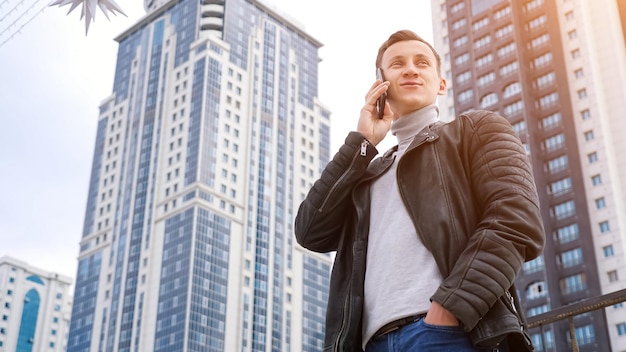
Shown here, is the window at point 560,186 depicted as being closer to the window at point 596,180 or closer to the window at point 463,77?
the window at point 596,180

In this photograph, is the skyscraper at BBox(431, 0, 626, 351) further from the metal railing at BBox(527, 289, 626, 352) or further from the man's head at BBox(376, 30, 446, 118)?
the man's head at BBox(376, 30, 446, 118)

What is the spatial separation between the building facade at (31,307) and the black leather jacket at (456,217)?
111 m

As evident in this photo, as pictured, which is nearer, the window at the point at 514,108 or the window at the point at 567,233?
the window at the point at 567,233

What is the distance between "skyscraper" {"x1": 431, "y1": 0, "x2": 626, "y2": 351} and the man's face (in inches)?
2194

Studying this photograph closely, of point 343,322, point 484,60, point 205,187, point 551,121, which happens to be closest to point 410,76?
point 343,322

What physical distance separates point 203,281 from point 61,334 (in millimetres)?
47564

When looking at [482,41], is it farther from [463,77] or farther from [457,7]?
[457,7]

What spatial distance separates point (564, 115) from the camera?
67562mm

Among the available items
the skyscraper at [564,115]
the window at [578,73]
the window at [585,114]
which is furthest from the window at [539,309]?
the window at [578,73]

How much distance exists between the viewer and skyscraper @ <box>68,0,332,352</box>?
80000 millimetres

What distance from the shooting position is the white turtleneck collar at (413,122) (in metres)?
3.55

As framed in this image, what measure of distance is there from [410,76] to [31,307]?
11658 cm

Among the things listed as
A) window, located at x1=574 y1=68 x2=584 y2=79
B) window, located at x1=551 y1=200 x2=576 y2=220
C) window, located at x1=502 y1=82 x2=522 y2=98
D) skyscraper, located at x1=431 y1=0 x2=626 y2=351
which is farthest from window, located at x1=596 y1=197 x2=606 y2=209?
window, located at x1=502 y1=82 x2=522 y2=98

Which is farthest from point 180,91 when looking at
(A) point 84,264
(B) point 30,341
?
(B) point 30,341
